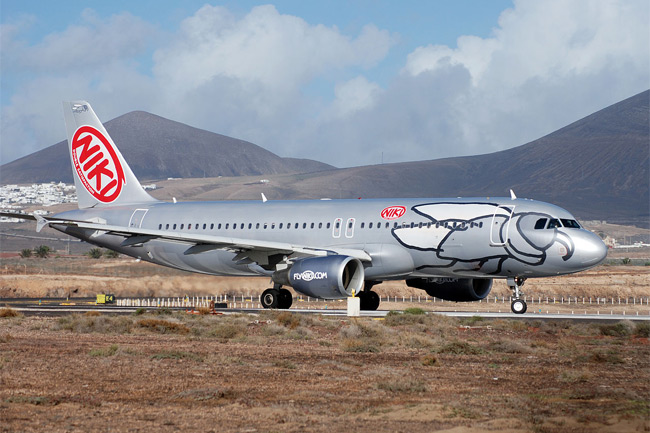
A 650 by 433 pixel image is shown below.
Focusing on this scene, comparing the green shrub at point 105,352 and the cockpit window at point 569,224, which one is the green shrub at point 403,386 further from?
the cockpit window at point 569,224

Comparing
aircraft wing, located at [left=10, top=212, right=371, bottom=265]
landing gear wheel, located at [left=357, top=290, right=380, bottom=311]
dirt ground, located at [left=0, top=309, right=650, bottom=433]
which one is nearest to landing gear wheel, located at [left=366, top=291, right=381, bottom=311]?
landing gear wheel, located at [left=357, top=290, right=380, bottom=311]

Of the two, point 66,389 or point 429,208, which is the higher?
point 429,208

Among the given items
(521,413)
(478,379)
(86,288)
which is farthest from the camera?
(86,288)

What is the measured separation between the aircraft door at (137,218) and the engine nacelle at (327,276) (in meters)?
10.5

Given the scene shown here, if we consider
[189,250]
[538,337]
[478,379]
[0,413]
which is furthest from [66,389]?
[189,250]

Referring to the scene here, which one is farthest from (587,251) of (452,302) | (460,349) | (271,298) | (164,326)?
(452,302)

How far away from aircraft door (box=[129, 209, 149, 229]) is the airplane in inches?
2.4

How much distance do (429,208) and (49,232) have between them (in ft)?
542

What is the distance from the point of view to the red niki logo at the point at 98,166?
48.1 meters

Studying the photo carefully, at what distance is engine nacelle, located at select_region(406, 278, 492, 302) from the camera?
135ft

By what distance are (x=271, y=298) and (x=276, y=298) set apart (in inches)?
9.2

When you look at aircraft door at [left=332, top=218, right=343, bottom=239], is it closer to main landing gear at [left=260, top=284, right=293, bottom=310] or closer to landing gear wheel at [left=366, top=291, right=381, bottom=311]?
main landing gear at [left=260, top=284, right=293, bottom=310]

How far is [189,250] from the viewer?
40.5m

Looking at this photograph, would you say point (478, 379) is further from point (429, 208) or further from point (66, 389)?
point (429, 208)
